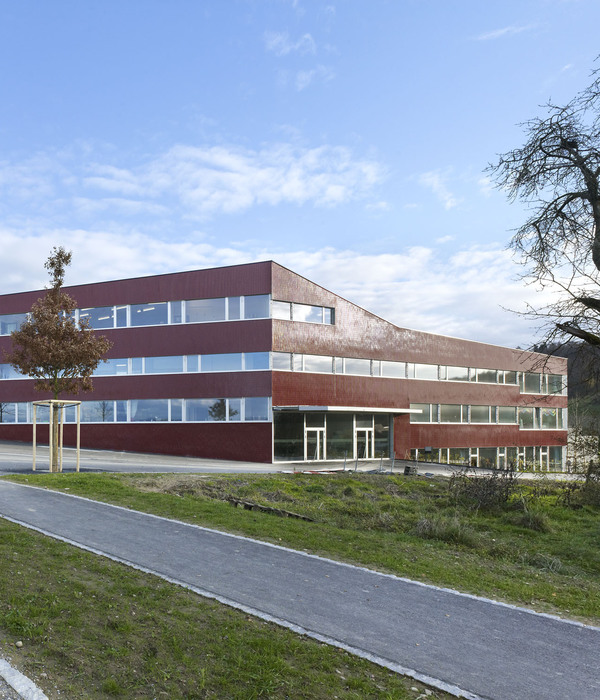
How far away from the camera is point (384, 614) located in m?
6.23

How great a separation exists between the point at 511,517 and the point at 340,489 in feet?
16.2

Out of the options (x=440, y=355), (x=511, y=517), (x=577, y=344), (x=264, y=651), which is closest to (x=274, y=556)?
(x=264, y=651)

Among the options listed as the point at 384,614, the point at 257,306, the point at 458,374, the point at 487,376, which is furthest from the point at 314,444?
the point at 384,614

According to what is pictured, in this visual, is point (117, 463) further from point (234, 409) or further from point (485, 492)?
point (485, 492)

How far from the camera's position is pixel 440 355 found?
4038cm

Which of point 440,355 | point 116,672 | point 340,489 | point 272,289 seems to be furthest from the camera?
point 440,355

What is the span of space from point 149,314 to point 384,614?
29596 millimetres

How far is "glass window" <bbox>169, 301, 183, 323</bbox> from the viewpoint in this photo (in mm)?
33281

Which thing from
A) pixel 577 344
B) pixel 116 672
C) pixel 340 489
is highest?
pixel 577 344

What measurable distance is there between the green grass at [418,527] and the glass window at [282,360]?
13.5m

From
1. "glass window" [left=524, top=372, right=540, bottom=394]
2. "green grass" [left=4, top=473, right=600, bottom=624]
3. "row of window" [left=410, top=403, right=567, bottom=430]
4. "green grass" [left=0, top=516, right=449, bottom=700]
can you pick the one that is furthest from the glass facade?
"green grass" [left=0, top=516, right=449, bottom=700]

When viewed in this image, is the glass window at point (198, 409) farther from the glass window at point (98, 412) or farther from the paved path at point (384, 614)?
the paved path at point (384, 614)

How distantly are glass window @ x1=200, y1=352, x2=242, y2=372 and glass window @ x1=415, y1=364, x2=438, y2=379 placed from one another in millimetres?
12689

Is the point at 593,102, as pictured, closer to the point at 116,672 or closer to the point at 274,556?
the point at 274,556
